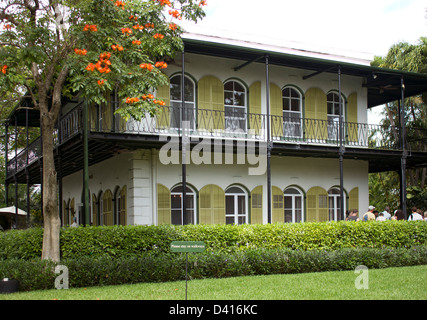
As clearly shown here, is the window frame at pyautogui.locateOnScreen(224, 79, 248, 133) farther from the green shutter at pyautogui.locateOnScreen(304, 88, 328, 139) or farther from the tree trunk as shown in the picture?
the tree trunk

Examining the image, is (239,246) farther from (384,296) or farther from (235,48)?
(235,48)

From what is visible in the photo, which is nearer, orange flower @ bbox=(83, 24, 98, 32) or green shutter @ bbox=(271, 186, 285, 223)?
orange flower @ bbox=(83, 24, 98, 32)

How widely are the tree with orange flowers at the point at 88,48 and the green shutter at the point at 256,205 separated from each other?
713 centimetres

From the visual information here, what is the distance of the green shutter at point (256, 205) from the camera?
54.7 ft

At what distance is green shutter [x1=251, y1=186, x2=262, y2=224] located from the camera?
16.7m

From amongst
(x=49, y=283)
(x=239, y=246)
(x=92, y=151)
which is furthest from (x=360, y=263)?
(x=92, y=151)

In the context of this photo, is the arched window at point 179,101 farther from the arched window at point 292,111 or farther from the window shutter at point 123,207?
the arched window at point 292,111

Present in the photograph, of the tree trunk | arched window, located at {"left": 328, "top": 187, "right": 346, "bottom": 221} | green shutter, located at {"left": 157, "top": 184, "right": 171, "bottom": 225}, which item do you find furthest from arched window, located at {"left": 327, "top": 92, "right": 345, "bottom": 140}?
the tree trunk

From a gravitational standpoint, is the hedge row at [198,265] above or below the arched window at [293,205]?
below

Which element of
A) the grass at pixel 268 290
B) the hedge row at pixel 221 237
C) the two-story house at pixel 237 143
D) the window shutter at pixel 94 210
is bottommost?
the grass at pixel 268 290

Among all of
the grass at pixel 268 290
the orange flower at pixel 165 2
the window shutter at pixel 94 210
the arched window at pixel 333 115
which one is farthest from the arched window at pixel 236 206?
the orange flower at pixel 165 2

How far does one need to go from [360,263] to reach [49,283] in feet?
23.4

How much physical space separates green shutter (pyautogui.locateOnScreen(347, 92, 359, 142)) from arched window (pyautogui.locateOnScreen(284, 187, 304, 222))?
286 cm

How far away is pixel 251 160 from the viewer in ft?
54.7
